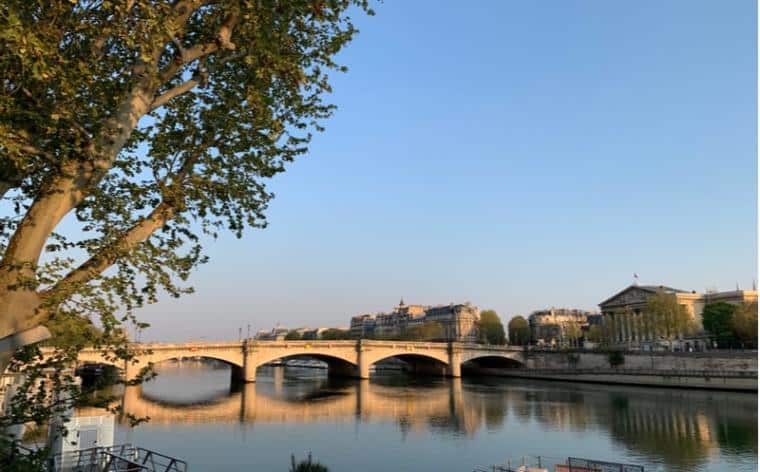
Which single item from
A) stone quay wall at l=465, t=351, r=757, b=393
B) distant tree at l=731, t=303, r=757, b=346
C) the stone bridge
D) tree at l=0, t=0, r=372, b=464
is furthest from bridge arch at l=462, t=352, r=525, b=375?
tree at l=0, t=0, r=372, b=464

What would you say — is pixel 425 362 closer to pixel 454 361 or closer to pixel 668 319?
pixel 454 361

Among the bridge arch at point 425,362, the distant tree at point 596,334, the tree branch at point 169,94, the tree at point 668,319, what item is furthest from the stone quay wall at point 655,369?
the tree branch at point 169,94

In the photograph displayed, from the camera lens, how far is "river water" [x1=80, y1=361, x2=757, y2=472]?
2416cm

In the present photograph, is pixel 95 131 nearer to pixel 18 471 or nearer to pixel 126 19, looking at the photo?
pixel 126 19

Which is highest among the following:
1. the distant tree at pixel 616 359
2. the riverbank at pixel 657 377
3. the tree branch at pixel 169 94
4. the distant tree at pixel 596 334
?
the tree branch at pixel 169 94

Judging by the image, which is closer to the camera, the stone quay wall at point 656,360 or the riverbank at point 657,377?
the riverbank at point 657,377

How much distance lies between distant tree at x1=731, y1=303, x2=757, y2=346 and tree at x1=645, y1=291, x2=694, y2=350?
7.90 metres

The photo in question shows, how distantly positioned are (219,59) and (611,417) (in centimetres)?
3489

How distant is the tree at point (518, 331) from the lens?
116m

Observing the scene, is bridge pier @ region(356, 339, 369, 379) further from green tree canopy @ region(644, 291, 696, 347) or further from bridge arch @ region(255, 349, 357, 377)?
green tree canopy @ region(644, 291, 696, 347)

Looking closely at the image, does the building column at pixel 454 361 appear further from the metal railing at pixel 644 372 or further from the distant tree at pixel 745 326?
the distant tree at pixel 745 326

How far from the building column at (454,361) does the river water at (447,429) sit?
21.4 m

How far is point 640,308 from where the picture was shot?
312 feet

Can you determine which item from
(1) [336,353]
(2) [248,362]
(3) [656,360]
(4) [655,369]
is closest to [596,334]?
(3) [656,360]
